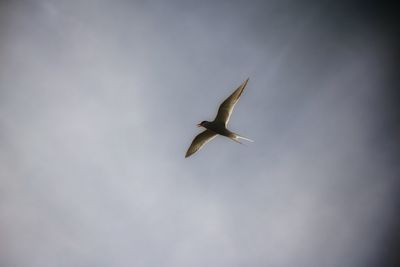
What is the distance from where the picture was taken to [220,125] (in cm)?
1008

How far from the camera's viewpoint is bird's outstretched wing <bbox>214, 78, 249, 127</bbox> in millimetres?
9375

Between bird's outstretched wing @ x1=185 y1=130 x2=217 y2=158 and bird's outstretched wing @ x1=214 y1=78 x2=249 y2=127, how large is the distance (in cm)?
86

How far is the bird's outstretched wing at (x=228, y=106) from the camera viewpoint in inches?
369

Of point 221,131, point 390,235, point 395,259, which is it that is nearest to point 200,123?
point 221,131

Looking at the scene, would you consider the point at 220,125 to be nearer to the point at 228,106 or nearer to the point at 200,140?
the point at 228,106

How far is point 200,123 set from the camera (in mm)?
10336

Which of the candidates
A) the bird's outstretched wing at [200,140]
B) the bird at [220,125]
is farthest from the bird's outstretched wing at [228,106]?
the bird's outstretched wing at [200,140]

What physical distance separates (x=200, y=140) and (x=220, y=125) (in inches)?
48.1

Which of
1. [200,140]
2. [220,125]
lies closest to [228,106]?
[220,125]

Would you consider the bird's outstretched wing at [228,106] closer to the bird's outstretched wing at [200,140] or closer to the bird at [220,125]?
the bird at [220,125]

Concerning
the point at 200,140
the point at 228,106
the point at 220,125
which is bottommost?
the point at 220,125

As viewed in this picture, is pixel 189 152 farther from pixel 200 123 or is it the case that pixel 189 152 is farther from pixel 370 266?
pixel 370 266

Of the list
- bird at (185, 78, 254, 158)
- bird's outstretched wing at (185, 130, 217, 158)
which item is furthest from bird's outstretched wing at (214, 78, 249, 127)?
bird's outstretched wing at (185, 130, 217, 158)

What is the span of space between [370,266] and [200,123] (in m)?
35.3
